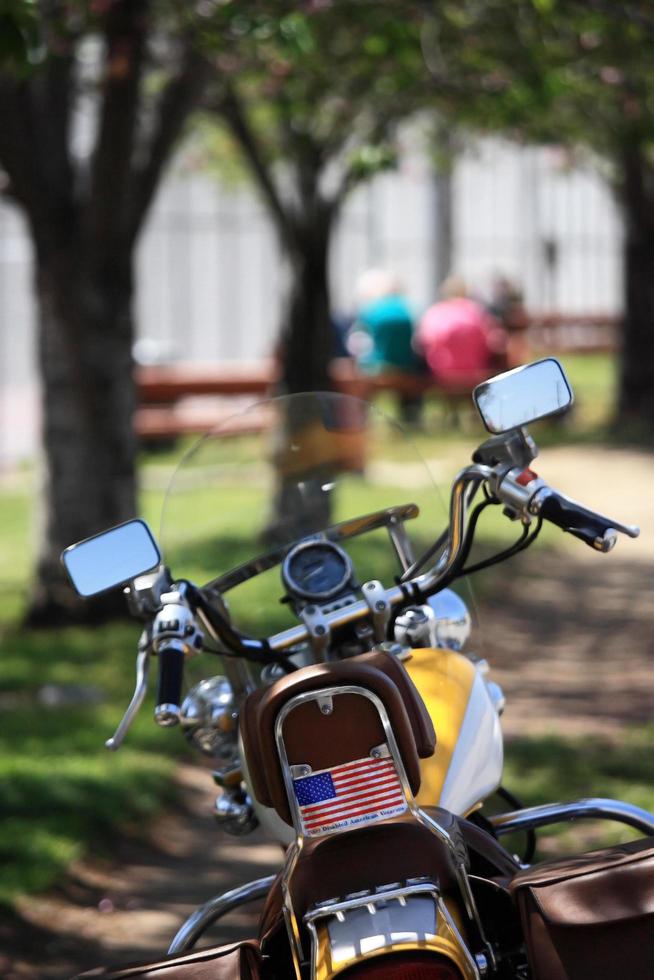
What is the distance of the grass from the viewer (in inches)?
124

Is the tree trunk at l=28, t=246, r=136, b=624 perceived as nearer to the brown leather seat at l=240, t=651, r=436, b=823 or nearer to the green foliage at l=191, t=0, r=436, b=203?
the green foliage at l=191, t=0, r=436, b=203

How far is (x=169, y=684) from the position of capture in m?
2.39

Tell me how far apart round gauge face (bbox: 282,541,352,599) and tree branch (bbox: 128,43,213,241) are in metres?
5.20

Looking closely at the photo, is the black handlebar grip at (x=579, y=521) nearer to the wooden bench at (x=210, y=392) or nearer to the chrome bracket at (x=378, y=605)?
the chrome bracket at (x=378, y=605)

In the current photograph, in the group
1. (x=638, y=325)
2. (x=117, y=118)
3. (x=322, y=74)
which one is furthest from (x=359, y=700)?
(x=638, y=325)

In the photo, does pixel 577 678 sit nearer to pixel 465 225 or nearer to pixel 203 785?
pixel 203 785

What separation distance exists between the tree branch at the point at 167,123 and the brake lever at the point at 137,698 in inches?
217

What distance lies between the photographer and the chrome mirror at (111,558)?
255 cm

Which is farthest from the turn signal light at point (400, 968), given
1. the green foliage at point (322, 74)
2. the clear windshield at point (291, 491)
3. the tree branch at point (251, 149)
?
the tree branch at point (251, 149)

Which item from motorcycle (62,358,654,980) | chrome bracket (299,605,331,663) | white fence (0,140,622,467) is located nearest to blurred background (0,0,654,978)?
motorcycle (62,358,654,980)

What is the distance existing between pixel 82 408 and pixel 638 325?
985cm

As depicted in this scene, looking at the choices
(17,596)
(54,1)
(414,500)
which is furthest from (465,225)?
(414,500)

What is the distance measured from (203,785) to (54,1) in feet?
10.1

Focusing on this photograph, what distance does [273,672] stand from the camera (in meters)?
2.66
